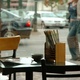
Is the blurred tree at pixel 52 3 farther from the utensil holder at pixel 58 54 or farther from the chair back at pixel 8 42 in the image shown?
the utensil holder at pixel 58 54

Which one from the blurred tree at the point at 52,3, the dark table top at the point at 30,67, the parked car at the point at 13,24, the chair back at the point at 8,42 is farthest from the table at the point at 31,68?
the blurred tree at the point at 52,3

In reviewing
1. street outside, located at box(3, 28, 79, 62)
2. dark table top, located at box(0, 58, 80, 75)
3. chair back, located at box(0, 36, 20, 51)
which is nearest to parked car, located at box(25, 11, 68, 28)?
street outside, located at box(3, 28, 79, 62)

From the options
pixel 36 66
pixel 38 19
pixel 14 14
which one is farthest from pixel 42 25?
pixel 36 66

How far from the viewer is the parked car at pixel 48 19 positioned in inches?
249

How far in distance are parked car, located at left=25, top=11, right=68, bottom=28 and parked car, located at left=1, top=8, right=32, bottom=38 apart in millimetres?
188

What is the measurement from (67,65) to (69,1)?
12.8 feet

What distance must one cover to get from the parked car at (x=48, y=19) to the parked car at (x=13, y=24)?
0.62 feet

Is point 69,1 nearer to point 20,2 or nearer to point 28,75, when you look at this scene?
point 20,2

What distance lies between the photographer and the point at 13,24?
6246mm

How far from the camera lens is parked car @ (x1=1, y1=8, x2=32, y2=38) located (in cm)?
614

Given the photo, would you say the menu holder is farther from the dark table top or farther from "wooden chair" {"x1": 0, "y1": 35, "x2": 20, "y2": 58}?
"wooden chair" {"x1": 0, "y1": 35, "x2": 20, "y2": 58}

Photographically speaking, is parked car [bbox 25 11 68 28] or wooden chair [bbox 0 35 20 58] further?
parked car [bbox 25 11 68 28]

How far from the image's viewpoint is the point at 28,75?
9.29 ft

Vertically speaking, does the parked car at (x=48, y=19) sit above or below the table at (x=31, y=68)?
above
